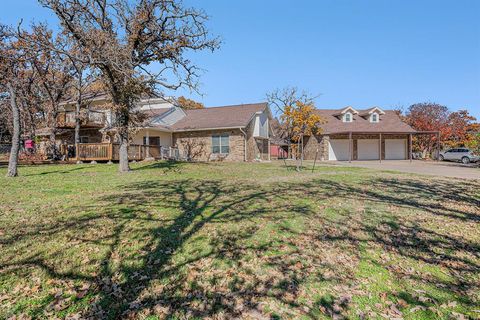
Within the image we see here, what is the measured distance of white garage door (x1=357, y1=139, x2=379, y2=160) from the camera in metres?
29.8

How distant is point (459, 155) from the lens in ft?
94.0

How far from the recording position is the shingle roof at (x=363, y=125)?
93.8 feet

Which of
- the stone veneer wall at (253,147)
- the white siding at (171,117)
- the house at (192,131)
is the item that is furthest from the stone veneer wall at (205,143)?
the white siding at (171,117)

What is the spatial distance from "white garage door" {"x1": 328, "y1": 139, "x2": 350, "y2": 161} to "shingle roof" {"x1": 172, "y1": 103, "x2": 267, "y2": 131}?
28.6ft

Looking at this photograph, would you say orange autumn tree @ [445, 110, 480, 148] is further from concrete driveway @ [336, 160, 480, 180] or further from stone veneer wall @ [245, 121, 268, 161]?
stone veneer wall @ [245, 121, 268, 161]

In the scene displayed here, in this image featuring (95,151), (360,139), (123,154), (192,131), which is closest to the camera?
(123,154)

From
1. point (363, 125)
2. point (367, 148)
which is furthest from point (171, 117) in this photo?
point (367, 148)

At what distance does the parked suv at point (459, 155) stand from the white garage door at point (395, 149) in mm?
4008

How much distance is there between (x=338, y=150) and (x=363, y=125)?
3.92 meters

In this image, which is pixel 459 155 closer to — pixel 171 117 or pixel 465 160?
pixel 465 160

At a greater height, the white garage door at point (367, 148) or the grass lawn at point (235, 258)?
the white garage door at point (367, 148)

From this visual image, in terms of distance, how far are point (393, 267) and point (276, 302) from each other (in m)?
2.00

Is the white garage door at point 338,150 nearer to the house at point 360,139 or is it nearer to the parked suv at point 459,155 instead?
the house at point 360,139

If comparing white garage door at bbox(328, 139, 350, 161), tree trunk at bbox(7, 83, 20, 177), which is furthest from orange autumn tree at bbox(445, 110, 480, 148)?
tree trunk at bbox(7, 83, 20, 177)
